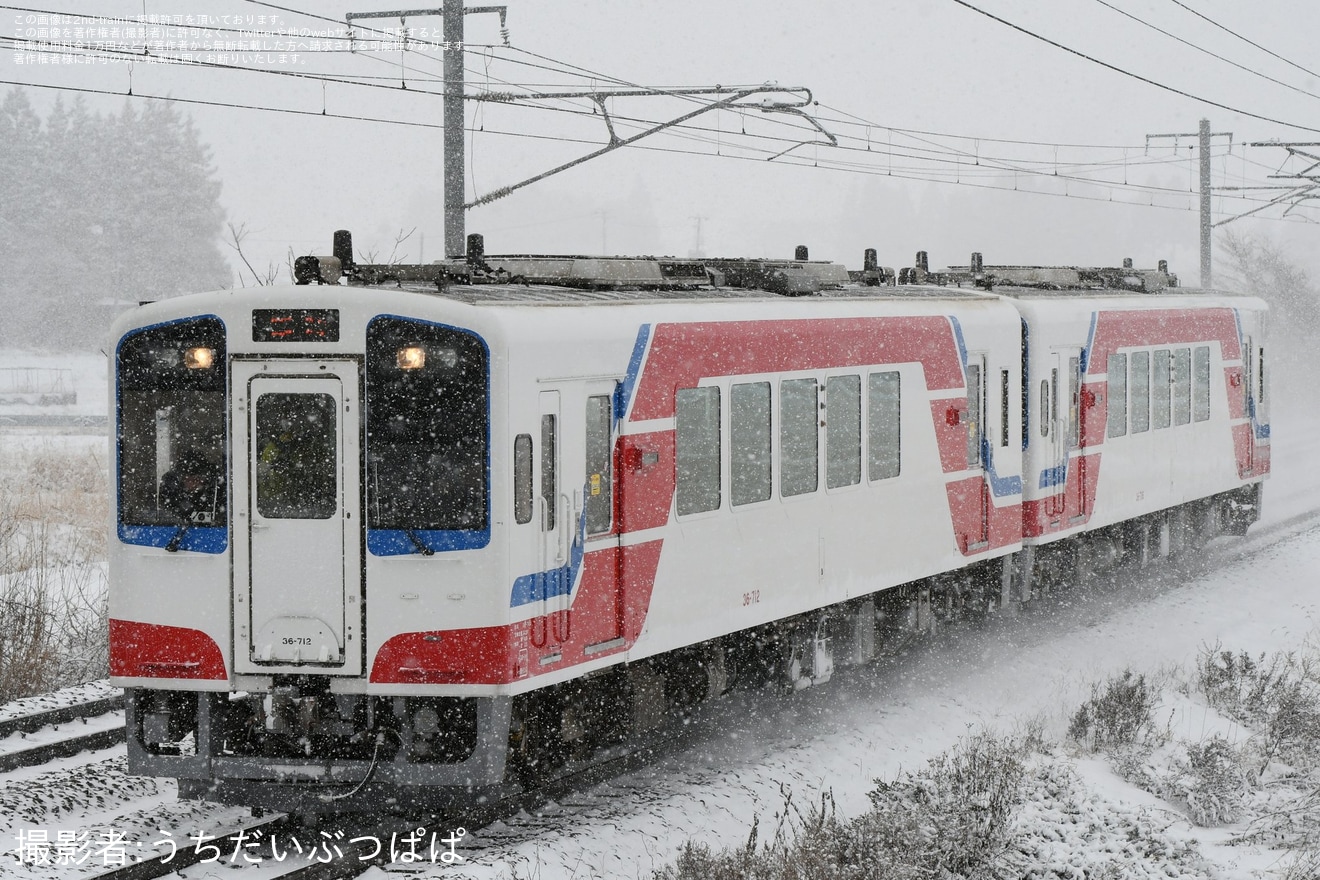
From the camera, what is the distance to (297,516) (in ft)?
27.0

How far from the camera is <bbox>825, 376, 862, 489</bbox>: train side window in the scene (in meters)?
11.2

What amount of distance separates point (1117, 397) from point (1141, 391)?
2.26 feet

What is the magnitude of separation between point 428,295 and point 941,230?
108 m

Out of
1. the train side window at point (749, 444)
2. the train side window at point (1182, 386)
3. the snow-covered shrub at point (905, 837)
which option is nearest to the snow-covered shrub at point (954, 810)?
the snow-covered shrub at point (905, 837)

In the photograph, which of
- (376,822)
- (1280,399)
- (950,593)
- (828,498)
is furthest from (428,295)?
(1280,399)

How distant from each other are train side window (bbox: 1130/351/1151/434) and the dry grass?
10.4 m

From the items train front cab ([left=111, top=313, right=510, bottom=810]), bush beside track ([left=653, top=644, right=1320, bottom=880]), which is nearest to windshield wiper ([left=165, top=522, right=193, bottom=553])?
train front cab ([left=111, top=313, right=510, bottom=810])

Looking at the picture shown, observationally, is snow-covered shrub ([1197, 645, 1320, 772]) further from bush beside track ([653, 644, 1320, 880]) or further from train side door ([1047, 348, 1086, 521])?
train side door ([1047, 348, 1086, 521])

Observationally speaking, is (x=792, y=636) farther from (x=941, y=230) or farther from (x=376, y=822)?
(x=941, y=230)

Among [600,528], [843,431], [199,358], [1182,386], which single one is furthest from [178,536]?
[1182,386]

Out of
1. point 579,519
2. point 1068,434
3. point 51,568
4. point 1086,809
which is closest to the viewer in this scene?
point 579,519

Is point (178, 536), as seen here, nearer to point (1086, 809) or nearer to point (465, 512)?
point (465, 512)

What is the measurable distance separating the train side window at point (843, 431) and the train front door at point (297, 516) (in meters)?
4.11

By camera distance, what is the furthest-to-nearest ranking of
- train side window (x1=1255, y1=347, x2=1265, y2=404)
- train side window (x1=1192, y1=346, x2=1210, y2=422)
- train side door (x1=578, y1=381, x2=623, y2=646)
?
train side window (x1=1255, y1=347, x2=1265, y2=404), train side window (x1=1192, y1=346, x2=1210, y2=422), train side door (x1=578, y1=381, x2=623, y2=646)
